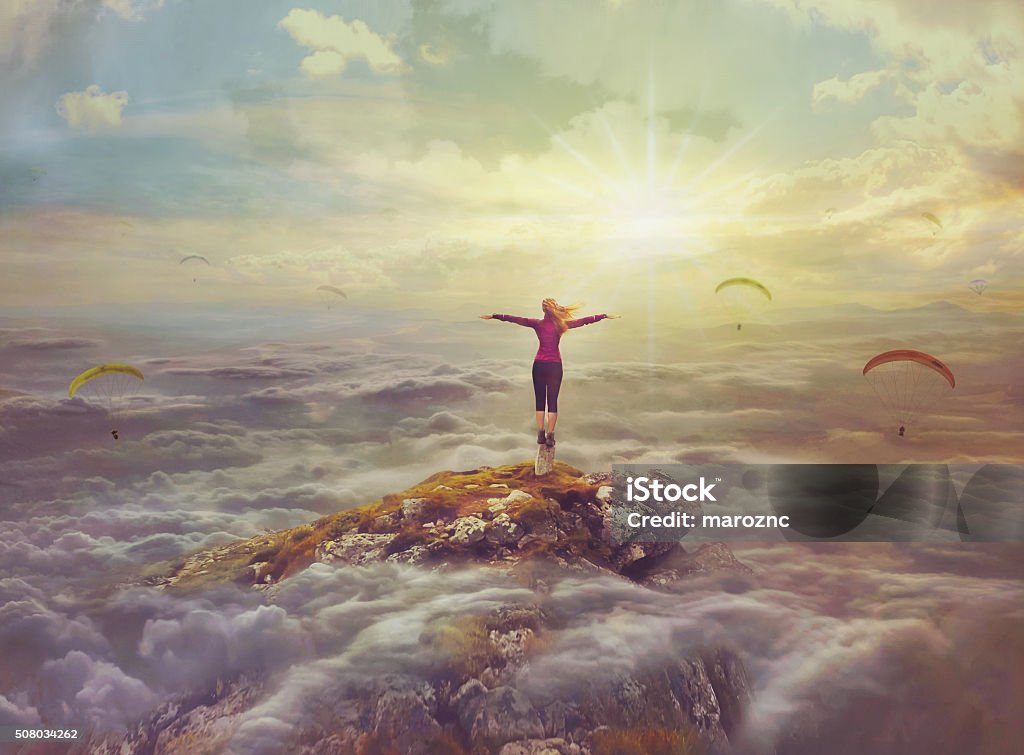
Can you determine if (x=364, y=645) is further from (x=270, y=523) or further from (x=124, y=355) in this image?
(x=124, y=355)

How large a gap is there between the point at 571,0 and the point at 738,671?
35.2 feet

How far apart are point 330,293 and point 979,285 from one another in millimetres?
11062

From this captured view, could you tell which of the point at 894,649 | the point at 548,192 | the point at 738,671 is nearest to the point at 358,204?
the point at 548,192

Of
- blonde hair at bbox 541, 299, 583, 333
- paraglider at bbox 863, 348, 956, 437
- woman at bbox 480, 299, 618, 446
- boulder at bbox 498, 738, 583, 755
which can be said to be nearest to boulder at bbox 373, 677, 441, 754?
boulder at bbox 498, 738, 583, 755

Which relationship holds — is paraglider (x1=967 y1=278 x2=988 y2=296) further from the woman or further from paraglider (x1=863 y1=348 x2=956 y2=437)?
the woman

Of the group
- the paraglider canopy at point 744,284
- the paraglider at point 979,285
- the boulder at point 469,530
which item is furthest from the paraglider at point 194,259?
the paraglider at point 979,285

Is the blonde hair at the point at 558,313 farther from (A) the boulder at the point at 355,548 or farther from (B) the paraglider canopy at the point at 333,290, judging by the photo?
(A) the boulder at the point at 355,548

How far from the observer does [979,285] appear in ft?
37.0

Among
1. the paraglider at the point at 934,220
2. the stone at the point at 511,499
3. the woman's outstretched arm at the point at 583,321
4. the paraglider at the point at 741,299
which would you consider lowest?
the stone at the point at 511,499

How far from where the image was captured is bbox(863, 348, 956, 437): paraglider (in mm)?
10977

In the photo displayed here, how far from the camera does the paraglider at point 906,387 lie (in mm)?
10977

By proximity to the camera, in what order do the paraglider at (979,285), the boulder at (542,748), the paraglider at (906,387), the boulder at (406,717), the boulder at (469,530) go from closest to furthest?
1. the boulder at (542,748)
2. the boulder at (406,717)
3. the boulder at (469,530)
4. the paraglider at (906,387)
5. the paraglider at (979,285)

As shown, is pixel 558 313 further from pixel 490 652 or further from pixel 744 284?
pixel 490 652

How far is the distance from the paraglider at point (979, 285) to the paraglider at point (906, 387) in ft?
5.10
